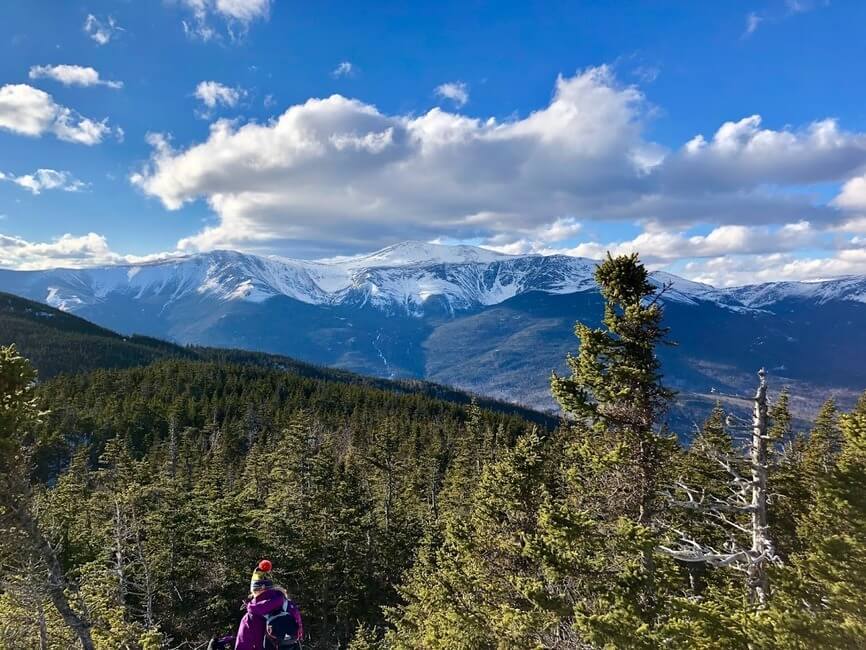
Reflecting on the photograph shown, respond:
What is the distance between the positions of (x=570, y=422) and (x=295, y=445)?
3344 cm

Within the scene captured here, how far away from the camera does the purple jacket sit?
9.69 metres

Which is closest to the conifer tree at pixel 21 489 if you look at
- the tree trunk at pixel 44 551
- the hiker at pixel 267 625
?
the tree trunk at pixel 44 551

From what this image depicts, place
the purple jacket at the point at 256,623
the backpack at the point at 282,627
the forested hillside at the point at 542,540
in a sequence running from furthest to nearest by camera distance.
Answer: the forested hillside at the point at 542,540 < the purple jacket at the point at 256,623 < the backpack at the point at 282,627

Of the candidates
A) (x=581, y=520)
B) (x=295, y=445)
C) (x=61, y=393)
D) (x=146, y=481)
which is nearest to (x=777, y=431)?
(x=581, y=520)

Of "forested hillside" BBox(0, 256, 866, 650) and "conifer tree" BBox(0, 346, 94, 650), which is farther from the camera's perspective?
"conifer tree" BBox(0, 346, 94, 650)

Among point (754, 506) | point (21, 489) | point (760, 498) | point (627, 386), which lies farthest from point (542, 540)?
point (21, 489)

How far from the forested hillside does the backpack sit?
21.0ft

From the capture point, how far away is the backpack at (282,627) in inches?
377

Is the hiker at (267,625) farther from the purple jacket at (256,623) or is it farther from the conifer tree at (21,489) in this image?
the conifer tree at (21,489)

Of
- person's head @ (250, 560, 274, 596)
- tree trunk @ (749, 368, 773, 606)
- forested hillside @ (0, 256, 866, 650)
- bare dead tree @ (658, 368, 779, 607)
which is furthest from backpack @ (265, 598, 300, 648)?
tree trunk @ (749, 368, 773, 606)

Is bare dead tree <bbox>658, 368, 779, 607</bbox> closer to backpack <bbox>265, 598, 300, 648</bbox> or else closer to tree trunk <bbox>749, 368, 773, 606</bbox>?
tree trunk <bbox>749, 368, 773, 606</bbox>

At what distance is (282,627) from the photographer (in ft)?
31.7

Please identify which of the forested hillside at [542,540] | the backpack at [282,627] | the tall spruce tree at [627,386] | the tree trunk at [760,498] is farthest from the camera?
the tall spruce tree at [627,386]

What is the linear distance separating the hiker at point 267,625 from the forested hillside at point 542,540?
6.45 m
